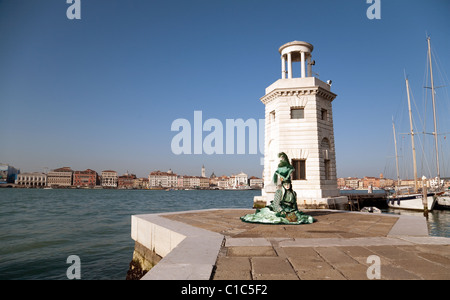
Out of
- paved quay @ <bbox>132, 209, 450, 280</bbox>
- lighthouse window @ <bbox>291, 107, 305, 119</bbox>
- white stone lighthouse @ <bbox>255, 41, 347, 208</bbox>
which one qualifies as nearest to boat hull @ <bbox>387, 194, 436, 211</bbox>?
white stone lighthouse @ <bbox>255, 41, 347, 208</bbox>

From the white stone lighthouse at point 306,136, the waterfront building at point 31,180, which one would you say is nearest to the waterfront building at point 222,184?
the waterfront building at point 31,180

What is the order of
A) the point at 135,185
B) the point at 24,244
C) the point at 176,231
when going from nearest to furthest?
the point at 176,231, the point at 24,244, the point at 135,185

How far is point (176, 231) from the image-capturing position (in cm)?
620

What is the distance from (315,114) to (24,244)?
63.7 feet

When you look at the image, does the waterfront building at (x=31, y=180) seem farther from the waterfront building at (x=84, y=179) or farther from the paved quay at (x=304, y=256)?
the paved quay at (x=304, y=256)

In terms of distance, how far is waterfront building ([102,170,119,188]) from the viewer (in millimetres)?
161875

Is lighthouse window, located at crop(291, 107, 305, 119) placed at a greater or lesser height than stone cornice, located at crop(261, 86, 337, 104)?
lesser

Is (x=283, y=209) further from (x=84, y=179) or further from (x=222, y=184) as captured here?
(x=222, y=184)

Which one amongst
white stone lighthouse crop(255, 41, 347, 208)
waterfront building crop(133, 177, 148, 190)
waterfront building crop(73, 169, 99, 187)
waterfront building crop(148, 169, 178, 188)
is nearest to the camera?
white stone lighthouse crop(255, 41, 347, 208)

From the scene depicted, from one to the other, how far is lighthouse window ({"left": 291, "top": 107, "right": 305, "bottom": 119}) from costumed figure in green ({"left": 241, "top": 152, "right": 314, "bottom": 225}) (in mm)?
10019

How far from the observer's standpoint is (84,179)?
153 metres

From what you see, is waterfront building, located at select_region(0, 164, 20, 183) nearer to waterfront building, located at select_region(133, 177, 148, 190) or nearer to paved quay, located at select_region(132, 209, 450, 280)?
waterfront building, located at select_region(133, 177, 148, 190)
